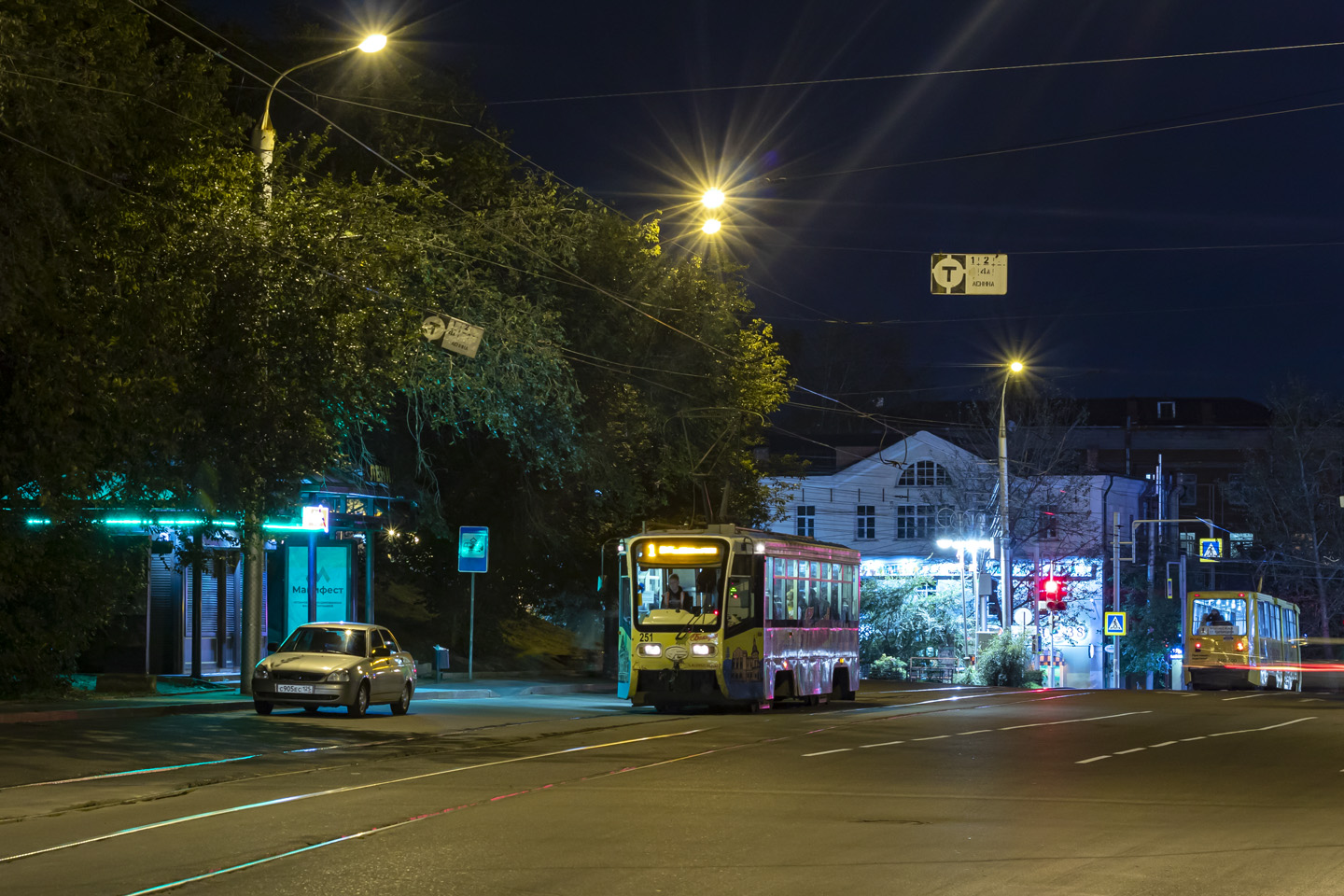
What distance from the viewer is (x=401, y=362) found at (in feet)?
81.6

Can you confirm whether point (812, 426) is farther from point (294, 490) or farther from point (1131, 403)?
point (294, 490)

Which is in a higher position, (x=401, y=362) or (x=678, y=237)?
(x=678, y=237)

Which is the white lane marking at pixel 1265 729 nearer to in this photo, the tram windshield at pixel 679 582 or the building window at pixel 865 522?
the tram windshield at pixel 679 582

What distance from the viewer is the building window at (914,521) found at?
76562 mm

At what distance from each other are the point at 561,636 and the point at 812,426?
34032 mm

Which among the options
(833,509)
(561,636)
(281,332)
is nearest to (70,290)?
(281,332)

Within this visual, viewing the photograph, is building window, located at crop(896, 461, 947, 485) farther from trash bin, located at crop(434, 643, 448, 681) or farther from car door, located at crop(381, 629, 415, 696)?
car door, located at crop(381, 629, 415, 696)

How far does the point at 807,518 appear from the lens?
78.7m

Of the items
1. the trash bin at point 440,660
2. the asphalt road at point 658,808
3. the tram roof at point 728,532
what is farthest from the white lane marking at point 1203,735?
the trash bin at point 440,660

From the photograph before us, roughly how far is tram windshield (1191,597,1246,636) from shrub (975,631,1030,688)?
289 inches

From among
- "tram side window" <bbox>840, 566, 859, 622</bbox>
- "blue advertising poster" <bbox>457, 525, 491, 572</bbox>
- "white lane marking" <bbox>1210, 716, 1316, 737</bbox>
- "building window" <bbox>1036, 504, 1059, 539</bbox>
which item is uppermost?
"building window" <bbox>1036, 504, 1059, 539</bbox>

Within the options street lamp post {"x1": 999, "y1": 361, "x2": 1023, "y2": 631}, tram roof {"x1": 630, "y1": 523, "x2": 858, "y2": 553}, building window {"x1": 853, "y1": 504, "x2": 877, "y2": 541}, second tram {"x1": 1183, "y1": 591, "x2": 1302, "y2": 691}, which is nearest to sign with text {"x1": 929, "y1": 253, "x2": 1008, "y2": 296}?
tram roof {"x1": 630, "y1": 523, "x2": 858, "y2": 553}

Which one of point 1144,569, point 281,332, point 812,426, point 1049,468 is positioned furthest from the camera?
point 812,426

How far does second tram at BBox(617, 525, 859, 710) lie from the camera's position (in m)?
26.0
